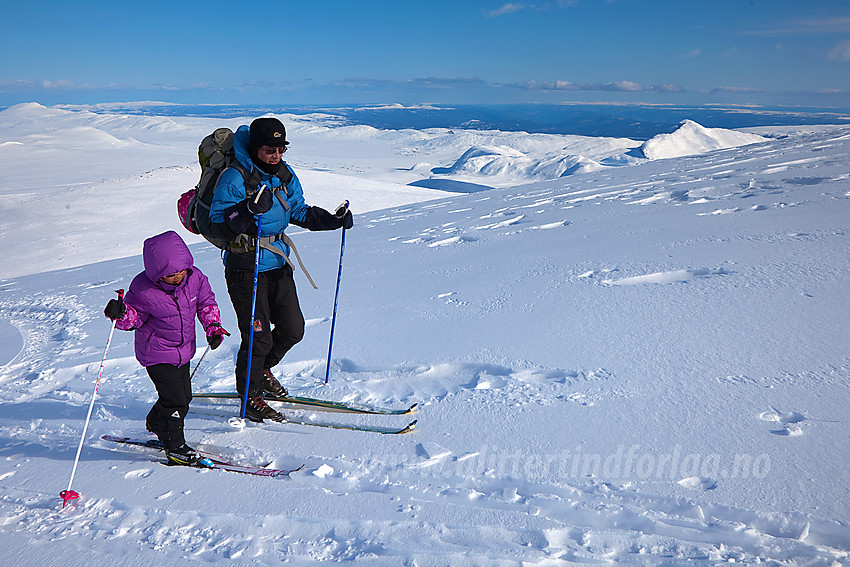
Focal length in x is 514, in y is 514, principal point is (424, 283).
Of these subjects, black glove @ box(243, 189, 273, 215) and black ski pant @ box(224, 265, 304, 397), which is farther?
black ski pant @ box(224, 265, 304, 397)

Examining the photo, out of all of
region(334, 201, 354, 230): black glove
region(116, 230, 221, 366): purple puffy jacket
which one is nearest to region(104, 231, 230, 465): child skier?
region(116, 230, 221, 366): purple puffy jacket

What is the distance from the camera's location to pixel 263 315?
3.18 metres

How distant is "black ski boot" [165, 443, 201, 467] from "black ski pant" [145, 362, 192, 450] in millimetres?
23

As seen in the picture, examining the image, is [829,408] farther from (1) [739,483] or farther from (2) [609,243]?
(2) [609,243]

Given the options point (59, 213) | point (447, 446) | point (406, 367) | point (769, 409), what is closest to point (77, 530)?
point (447, 446)

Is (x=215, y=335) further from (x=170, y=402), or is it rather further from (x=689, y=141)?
(x=689, y=141)

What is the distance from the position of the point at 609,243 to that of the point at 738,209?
2424mm

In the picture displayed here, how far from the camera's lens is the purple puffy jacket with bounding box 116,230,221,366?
8.50 ft

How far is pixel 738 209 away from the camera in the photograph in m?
7.46

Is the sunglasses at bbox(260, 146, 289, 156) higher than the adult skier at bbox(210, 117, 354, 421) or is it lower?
higher

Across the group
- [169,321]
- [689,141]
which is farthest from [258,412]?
[689,141]

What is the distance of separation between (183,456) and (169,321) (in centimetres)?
76

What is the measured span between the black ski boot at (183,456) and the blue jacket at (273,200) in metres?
1.10

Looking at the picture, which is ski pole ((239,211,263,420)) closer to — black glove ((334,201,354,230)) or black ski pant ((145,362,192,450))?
black ski pant ((145,362,192,450))
